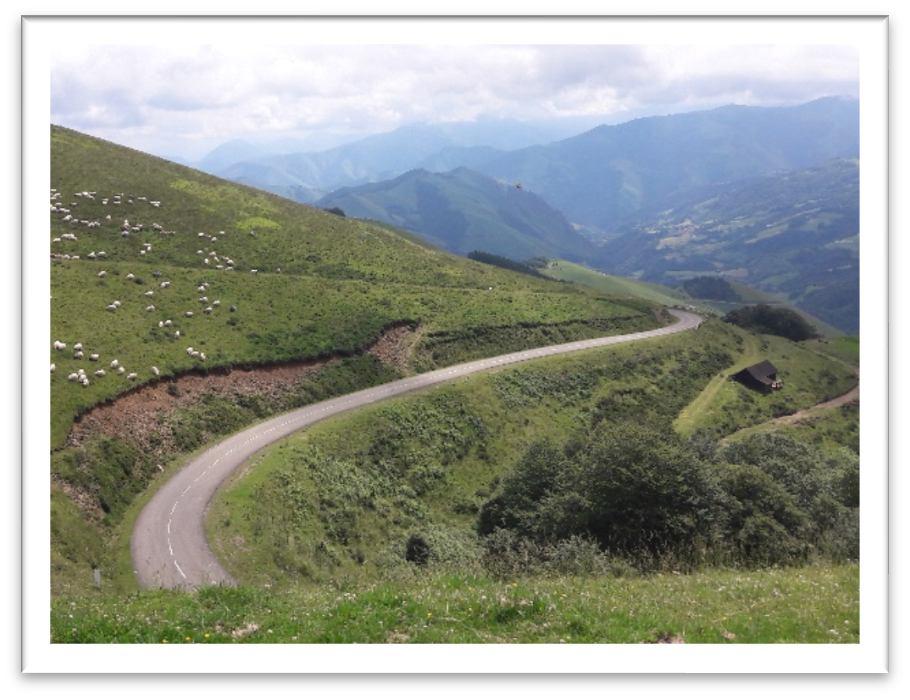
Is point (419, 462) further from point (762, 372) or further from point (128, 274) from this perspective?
point (762, 372)

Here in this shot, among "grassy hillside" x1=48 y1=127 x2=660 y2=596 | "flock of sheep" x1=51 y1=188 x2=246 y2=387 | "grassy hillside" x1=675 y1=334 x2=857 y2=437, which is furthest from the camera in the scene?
"grassy hillside" x1=675 y1=334 x2=857 y2=437

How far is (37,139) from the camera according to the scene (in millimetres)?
15117

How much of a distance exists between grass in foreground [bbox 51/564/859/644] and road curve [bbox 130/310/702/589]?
9.45ft

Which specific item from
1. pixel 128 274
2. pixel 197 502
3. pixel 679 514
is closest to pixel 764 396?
pixel 679 514

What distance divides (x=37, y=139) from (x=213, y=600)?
35.8 feet

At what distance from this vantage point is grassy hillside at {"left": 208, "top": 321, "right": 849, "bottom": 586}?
3559cm

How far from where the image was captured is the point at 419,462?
173 ft

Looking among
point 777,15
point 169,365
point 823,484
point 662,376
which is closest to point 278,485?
point 169,365

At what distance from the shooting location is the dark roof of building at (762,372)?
8819 centimetres

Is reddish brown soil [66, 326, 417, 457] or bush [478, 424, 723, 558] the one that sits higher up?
reddish brown soil [66, 326, 417, 457]

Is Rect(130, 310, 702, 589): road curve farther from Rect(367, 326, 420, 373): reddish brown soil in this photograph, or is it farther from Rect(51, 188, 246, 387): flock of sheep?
Rect(51, 188, 246, 387): flock of sheep

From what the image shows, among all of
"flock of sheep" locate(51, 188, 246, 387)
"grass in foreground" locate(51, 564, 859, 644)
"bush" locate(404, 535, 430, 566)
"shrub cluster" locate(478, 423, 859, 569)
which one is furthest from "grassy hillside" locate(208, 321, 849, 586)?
"flock of sheep" locate(51, 188, 246, 387)
